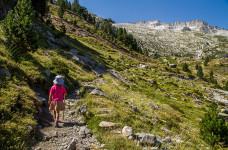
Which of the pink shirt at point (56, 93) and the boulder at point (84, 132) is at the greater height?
the pink shirt at point (56, 93)

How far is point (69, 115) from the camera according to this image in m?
10.4

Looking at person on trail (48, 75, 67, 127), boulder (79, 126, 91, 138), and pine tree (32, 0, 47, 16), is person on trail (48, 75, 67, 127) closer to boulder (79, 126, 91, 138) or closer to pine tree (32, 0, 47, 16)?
boulder (79, 126, 91, 138)

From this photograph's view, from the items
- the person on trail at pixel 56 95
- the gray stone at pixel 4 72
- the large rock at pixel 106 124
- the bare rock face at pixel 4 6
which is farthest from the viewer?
the bare rock face at pixel 4 6

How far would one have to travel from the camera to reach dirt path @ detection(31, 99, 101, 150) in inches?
238

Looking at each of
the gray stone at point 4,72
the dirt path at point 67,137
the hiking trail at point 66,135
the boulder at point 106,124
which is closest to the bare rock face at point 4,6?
the gray stone at point 4,72

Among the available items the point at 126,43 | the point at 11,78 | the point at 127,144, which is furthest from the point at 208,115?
the point at 126,43

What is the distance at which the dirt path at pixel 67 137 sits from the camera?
6055 mm

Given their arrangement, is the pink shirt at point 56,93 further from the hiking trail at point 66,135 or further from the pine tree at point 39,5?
the pine tree at point 39,5

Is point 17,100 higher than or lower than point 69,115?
→ higher

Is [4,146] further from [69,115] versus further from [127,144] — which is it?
[69,115]

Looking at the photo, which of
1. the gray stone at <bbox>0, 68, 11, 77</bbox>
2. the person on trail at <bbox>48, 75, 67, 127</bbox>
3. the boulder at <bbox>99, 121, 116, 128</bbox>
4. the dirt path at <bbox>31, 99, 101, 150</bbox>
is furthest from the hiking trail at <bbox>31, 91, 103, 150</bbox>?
the gray stone at <bbox>0, 68, 11, 77</bbox>

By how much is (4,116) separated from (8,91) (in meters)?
2.32

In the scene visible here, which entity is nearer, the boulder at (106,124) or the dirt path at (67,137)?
the dirt path at (67,137)

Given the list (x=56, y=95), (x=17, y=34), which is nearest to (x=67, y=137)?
(x=56, y=95)
